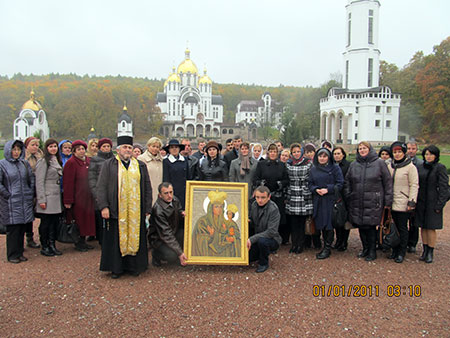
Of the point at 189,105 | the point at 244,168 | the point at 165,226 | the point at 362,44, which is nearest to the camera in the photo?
the point at 165,226

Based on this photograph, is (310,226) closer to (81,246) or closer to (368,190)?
(368,190)

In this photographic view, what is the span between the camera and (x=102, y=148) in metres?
6.14

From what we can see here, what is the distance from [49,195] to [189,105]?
72.9 m

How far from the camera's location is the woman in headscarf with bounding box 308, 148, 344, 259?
5867 millimetres

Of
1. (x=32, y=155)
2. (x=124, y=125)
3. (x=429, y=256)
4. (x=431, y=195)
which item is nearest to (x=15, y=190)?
(x=32, y=155)

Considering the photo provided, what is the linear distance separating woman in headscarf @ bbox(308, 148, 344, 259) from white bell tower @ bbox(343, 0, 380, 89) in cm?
4835

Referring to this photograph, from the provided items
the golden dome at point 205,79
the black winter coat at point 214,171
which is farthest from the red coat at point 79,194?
the golden dome at point 205,79

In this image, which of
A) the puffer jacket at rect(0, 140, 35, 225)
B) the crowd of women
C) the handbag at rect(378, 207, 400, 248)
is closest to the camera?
the puffer jacket at rect(0, 140, 35, 225)

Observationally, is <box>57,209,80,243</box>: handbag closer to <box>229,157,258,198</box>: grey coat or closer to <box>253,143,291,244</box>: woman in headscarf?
<box>229,157,258,198</box>: grey coat

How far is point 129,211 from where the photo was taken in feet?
16.4

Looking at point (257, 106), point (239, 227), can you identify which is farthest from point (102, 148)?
point (257, 106)

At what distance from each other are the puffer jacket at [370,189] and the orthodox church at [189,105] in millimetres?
69328

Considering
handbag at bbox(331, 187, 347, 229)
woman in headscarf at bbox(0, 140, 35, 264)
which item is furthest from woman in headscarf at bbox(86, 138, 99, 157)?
handbag at bbox(331, 187, 347, 229)

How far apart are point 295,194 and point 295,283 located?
67.3 inches
